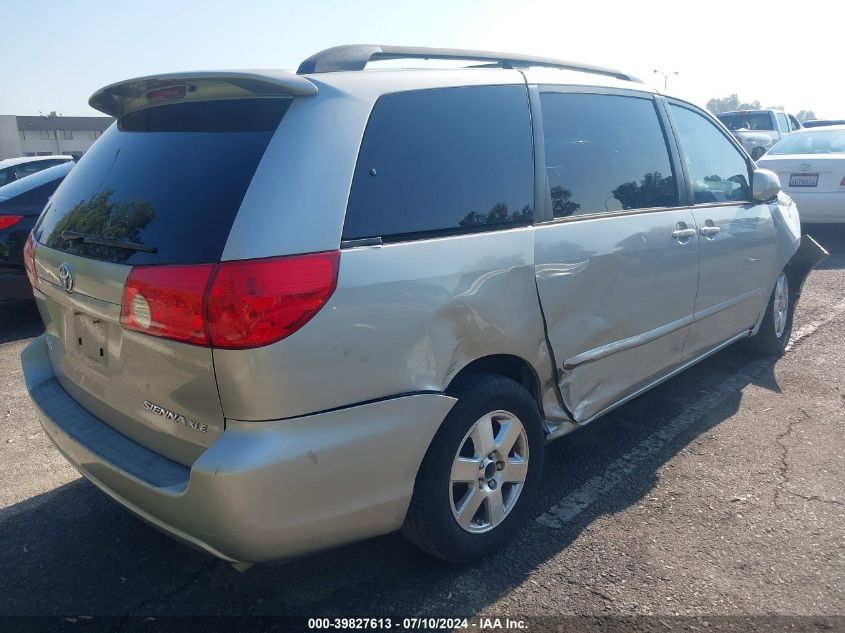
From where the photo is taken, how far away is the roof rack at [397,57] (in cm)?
252

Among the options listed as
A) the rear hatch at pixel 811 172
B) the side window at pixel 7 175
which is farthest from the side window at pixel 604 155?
the side window at pixel 7 175

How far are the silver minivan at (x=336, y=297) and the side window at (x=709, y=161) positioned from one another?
2.89ft

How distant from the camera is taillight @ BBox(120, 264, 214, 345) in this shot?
2.05m

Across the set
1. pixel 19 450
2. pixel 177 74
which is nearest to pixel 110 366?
pixel 177 74

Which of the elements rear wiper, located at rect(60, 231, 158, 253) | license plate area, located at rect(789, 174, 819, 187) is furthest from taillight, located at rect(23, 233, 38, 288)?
license plate area, located at rect(789, 174, 819, 187)

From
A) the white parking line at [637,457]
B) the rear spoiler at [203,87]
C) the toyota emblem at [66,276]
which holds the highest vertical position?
the rear spoiler at [203,87]

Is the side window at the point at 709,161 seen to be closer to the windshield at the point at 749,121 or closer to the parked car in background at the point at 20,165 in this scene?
the parked car in background at the point at 20,165

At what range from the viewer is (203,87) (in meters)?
2.39

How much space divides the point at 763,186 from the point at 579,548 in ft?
9.23

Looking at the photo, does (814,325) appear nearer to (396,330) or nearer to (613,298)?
(613,298)

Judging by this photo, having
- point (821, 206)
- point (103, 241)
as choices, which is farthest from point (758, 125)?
point (103, 241)

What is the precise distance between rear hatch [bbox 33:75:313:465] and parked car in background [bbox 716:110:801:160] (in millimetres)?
16153

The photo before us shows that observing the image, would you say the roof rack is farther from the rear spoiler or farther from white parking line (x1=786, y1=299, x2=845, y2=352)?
white parking line (x1=786, y1=299, x2=845, y2=352)

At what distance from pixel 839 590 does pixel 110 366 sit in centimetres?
274
